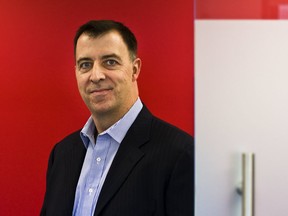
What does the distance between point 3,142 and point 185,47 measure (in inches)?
27.7

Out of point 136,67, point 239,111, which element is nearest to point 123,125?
point 136,67

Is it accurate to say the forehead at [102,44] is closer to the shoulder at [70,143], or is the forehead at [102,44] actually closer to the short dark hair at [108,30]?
the short dark hair at [108,30]

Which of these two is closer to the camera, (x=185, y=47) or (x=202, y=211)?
(x=202, y=211)

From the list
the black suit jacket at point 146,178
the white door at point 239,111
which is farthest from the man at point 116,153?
the white door at point 239,111

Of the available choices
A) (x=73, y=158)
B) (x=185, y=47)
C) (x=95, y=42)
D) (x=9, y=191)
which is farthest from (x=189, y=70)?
(x=9, y=191)

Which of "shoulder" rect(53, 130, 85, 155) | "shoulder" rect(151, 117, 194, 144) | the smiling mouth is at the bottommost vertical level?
"shoulder" rect(53, 130, 85, 155)

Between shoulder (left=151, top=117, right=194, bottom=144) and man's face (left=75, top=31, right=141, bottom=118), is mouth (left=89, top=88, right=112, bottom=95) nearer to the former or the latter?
man's face (left=75, top=31, right=141, bottom=118)

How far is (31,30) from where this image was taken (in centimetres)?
130

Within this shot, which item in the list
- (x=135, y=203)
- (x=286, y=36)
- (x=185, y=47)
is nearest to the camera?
(x=286, y=36)

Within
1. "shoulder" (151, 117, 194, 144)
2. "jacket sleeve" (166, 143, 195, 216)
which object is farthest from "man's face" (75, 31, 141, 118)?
"jacket sleeve" (166, 143, 195, 216)

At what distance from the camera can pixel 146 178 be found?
95cm

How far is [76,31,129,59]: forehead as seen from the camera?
1.04 meters

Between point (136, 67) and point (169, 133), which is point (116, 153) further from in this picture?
point (136, 67)

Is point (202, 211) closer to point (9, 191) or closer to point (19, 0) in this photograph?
point (9, 191)
